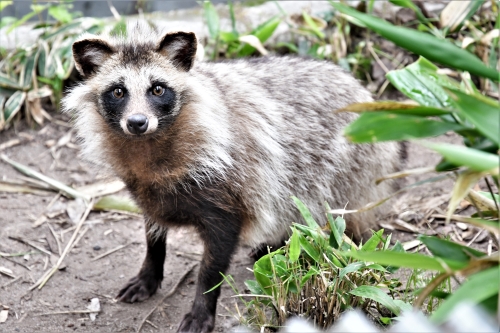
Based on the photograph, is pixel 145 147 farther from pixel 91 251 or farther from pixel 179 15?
pixel 179 15

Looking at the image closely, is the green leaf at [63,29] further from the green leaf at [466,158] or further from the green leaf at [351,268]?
the green leaf at [466,158]

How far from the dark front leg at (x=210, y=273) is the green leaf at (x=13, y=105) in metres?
2.77

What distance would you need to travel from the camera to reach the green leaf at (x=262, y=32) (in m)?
6.10

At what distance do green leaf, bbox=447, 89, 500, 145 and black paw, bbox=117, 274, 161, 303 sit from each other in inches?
109

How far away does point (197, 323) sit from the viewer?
399 centimetres

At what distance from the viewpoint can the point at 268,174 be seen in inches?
167

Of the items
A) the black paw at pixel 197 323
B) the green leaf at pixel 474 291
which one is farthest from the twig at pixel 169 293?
the green leaf at pixel 474 291

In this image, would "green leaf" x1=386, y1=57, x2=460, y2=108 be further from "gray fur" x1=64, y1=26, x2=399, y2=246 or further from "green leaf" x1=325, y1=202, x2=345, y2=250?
"gray fur" x1=64, y1=26, x2=399, y2=246

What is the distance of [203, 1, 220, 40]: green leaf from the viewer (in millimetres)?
6152

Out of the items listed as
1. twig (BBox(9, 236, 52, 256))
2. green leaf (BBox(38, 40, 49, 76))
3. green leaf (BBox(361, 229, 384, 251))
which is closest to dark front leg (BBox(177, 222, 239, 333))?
green leaf (BBox(361, 229, 384, 251))

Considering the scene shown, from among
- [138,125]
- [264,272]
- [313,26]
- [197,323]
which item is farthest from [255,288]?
[313,26]

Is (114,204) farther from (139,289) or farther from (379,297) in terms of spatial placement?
(379,297)

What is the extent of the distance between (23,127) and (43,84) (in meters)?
0.44

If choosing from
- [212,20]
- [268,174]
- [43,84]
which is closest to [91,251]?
[268,174]
